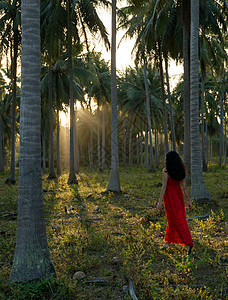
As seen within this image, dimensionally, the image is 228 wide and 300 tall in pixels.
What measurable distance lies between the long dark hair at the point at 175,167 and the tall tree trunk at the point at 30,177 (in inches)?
88.9

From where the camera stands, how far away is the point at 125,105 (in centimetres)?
3219

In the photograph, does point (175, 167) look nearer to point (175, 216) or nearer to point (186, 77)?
point (175, 216)

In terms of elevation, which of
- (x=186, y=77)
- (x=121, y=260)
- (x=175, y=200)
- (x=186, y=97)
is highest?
(x=186, y=77)

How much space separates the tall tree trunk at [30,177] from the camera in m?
3.59

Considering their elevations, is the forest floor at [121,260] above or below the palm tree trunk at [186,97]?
below

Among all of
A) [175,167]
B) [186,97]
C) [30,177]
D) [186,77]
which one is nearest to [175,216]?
[175,167]

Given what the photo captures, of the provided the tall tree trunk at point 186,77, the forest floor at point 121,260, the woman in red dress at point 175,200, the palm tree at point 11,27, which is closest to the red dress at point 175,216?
the woman in red dress at point 175,200

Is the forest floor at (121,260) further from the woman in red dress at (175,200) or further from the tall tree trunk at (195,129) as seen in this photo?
the tall tree trunk at (195,129)

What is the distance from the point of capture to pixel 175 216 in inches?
192

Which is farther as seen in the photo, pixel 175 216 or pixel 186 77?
pixel 186 77

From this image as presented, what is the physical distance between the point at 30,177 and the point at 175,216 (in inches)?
101

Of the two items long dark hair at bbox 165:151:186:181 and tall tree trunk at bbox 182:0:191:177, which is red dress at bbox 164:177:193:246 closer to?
long dark hair at bbox 165:151:186:181

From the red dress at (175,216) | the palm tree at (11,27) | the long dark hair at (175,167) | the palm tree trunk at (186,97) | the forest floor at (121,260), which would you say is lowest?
the forest floor at (121,260)

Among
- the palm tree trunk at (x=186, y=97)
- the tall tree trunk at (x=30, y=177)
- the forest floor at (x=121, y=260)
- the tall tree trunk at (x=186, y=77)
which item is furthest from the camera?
the palm tree trunk at (x=186, y=97)
